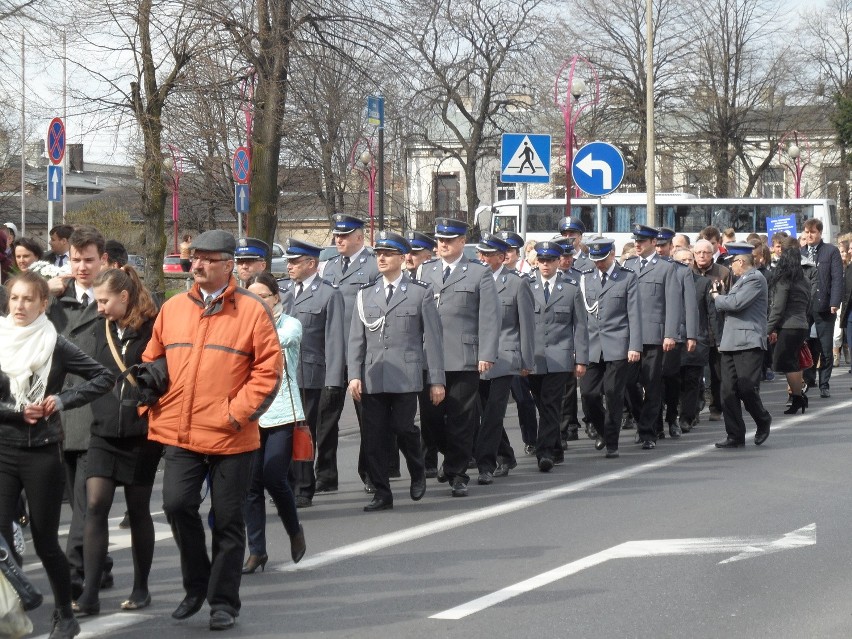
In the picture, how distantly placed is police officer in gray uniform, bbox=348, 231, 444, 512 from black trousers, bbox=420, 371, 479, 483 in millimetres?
493

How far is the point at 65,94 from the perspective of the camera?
21.6 meters

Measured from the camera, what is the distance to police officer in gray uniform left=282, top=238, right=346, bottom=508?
33.3 ft

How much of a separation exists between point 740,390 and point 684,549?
199 inches

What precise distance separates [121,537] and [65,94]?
1419 cm

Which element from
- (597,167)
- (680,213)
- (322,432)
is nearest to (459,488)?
(322,432)

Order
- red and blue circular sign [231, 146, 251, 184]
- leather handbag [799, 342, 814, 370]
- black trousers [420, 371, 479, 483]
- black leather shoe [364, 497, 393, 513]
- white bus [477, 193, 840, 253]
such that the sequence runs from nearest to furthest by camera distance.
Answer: black leather shoe [364, 497, 393, 513] < black trousers [420, 371, 479, 483] < leather handbag [799, 342, 814, 370] < red and blue circular sign [231, 146, 251, 184] < white bus [477, 193, 840, 253]

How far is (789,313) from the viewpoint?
16.1m

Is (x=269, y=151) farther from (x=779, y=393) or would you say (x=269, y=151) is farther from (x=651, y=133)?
(x=651, y=133)

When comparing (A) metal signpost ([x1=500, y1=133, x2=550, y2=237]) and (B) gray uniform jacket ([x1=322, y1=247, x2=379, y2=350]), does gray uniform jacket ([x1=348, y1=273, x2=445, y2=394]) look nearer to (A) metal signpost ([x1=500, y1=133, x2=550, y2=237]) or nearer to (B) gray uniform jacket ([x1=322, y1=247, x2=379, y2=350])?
(B) gray uniform jacket ([x1=322, y1=247, x2=379, y2=350])

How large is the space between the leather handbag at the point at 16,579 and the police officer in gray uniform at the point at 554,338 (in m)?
6.42

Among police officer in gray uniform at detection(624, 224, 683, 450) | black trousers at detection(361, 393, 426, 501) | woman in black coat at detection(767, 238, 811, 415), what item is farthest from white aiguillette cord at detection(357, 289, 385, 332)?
woman in black coat at detection(767, 238, 811, 415)

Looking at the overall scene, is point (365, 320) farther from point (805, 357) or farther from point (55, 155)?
point (55, 155)

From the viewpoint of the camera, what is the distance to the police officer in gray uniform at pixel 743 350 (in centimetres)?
1276

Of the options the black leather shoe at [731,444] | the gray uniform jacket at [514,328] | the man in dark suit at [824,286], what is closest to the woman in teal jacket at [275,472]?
the gray uniform jacket at [514,328]
